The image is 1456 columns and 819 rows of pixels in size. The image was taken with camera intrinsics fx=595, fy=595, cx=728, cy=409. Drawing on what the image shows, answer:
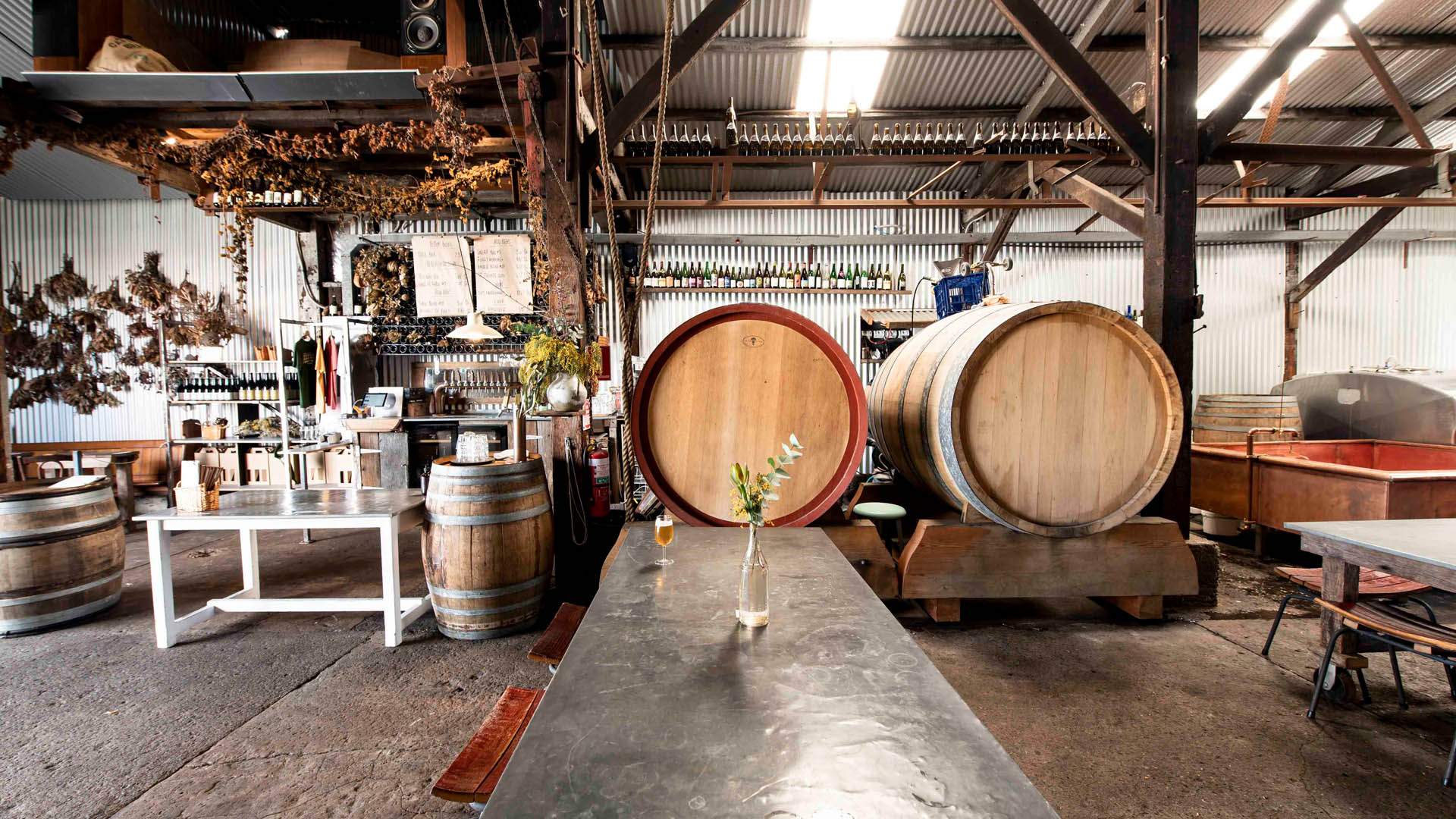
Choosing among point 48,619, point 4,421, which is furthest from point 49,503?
point 4,421

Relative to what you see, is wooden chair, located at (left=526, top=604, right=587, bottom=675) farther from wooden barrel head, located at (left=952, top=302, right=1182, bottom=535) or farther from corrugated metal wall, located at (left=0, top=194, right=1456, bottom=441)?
corrugated metal wall, located at (left=0, top=194, right=1456, bottom=441)

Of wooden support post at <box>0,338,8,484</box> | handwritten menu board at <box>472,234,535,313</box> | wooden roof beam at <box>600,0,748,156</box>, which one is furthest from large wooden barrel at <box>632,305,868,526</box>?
handwritten menu board at <box>472,234,535,313</box>

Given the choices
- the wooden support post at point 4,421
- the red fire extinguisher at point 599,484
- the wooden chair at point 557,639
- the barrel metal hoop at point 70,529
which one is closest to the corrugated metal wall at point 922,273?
the wooden support post at point 4,421

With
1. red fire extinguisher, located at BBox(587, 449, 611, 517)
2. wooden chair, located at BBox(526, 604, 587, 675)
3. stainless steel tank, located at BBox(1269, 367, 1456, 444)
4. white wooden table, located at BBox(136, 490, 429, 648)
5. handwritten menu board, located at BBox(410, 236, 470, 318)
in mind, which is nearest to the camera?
wooden chair, located at BBox(526, 604, 587, 675)

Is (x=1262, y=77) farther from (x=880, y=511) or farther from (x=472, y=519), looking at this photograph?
(x=472, y=519)

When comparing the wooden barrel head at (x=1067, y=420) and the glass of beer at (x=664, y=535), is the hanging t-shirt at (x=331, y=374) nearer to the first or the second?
the glass of beer at (x=664, y=535)

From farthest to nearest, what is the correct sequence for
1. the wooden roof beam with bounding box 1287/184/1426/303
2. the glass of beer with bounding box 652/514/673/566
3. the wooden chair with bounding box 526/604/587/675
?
the wooden roof beam with bounding box 1287/184/1426/303, the wooden chair with bounding box 526/604/587/675, the glass of beer with bounding box 652/514/673/566

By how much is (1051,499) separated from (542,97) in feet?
12.5

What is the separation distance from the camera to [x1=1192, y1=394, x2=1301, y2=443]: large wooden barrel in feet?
22.5

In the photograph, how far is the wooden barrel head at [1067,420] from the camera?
289 centimetres

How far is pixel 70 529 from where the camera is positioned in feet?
11.6

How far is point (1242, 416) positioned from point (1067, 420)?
5.96 metres

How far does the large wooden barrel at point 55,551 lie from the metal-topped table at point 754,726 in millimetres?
4066

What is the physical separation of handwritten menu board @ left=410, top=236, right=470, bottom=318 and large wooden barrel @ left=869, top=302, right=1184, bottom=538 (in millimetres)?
7012
